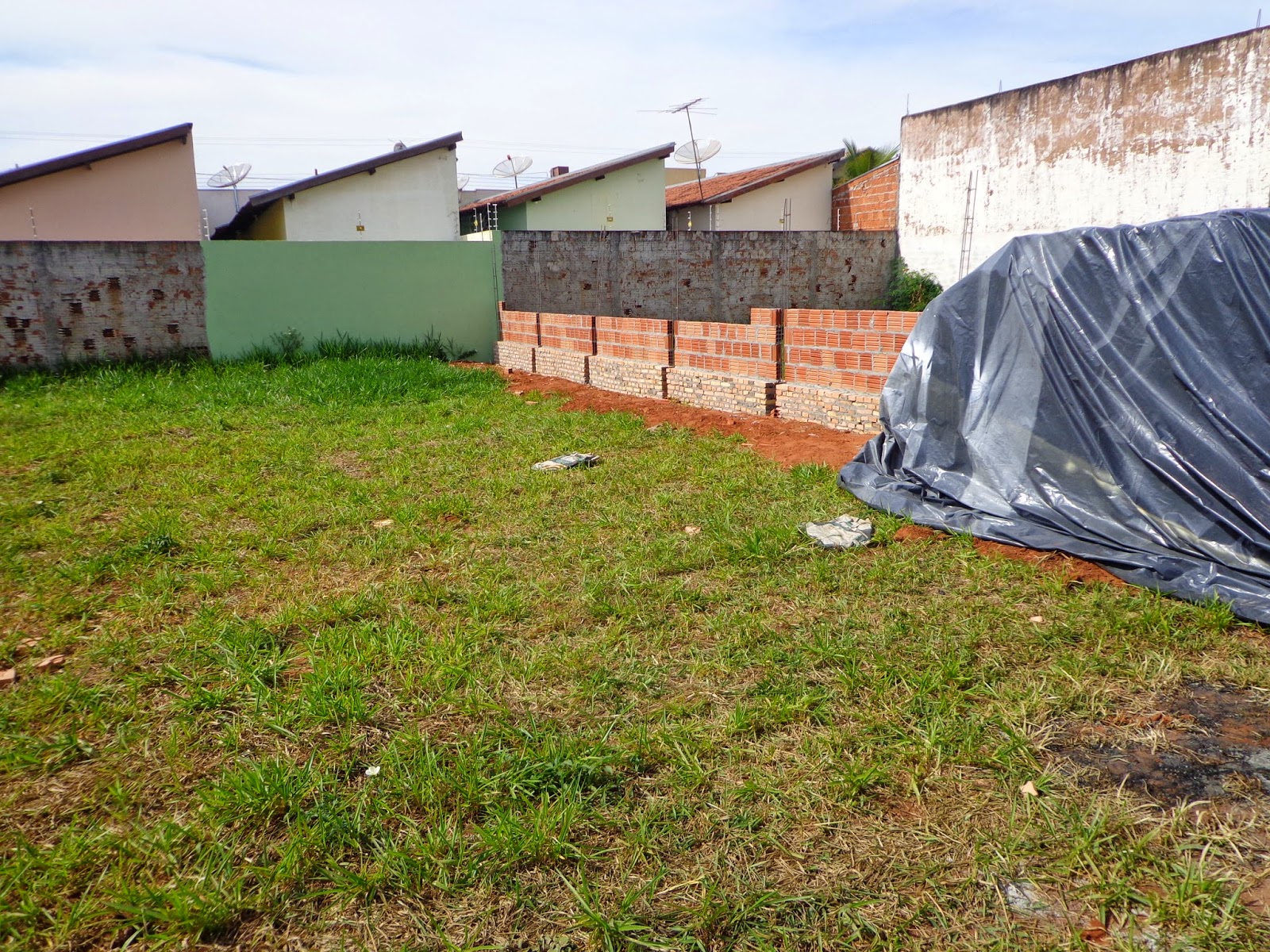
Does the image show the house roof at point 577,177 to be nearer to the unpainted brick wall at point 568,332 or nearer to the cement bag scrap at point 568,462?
the unpainted brick wall at point 568,332

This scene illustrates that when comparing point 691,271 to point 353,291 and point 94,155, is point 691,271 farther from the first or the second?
point 94,155

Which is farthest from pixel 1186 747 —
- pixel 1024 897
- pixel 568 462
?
pixel 568 462

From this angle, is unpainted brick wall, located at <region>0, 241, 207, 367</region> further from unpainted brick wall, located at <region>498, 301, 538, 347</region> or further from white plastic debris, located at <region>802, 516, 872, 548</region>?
white plastic debris, located at <region>802, 516, 872, 548</region>

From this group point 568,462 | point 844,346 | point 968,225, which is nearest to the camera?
point 568,462

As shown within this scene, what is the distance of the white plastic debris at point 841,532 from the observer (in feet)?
14.7

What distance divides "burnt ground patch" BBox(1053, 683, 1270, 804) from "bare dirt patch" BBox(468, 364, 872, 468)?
129 inches

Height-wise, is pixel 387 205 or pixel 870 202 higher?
pixel 387 205

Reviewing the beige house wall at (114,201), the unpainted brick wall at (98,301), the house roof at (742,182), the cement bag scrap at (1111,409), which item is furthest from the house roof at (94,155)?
the cement bag scrap at (1111,409)

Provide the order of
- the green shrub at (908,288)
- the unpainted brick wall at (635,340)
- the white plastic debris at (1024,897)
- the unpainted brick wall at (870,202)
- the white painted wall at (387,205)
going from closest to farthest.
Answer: the white plastic debris at (1024,897), the unpainted brick wall at (635,340), the green shrub at (908,288), the unpainted brick wall at (870,202), the white painted wall at (387,205)

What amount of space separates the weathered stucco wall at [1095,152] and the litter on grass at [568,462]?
11.3 metres

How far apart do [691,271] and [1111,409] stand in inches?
481

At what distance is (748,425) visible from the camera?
7684mm

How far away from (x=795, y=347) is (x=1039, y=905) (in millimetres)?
6056

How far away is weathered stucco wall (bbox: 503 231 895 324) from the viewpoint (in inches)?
571
